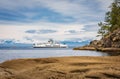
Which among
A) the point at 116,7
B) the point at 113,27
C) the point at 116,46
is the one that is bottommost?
the point at 116,46

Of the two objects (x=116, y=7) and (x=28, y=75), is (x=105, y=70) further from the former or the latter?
(x=116, y=7)

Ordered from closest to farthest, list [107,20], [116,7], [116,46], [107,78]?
[107,78]
[116,46]
[116,7]
[107,20]

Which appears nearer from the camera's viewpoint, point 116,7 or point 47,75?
point 47,75

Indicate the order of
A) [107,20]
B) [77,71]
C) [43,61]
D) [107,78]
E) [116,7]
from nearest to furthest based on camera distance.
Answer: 1. [107,78]
2. [77,71]
3. [43,61]
4. [116,7]
5. [107,20]

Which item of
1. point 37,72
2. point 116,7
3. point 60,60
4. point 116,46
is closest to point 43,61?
point 60,60

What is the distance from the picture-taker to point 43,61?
37.6 ft

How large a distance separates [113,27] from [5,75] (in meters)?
84.3

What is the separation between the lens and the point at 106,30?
9581 centimetres

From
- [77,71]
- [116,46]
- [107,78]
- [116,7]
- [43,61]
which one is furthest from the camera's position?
→ [116,7]

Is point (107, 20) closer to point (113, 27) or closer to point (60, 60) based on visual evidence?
point (113, 27)

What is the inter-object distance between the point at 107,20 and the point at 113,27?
17.5ft

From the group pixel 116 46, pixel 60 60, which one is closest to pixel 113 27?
pixel 116 46

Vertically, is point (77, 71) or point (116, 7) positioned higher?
point (116, 7)

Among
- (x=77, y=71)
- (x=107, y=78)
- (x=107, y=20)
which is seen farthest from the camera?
(x=107, y=20)
